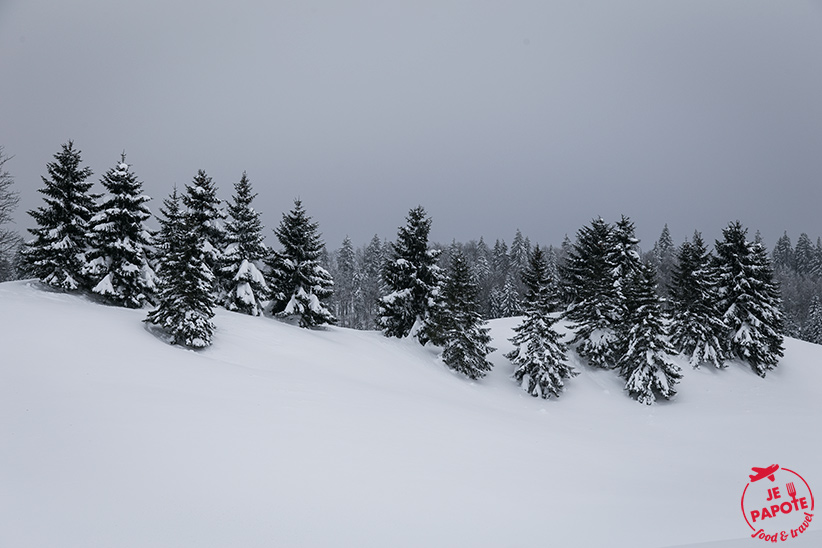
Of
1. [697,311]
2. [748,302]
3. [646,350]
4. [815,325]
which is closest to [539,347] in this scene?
[646,350]

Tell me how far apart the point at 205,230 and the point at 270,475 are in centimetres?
2368

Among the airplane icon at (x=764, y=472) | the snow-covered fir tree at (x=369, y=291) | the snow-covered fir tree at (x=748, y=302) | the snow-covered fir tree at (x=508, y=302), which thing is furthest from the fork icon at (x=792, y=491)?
the snow-covered fir tree at (x=369, y=291)

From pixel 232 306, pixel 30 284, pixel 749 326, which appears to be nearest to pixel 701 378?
pixel 749 326

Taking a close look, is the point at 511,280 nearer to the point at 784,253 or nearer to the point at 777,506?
the point at 777,506

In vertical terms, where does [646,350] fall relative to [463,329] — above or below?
above

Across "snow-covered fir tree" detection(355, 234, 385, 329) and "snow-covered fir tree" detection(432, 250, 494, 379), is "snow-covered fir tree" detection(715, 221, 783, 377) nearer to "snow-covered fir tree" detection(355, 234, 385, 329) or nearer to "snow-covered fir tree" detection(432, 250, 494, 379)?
"snow-covered fir tree" detection(432, 250, 494, 379)

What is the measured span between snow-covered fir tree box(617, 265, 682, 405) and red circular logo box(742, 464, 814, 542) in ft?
45.7

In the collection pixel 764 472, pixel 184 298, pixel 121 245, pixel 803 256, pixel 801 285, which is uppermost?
pixel 803 256

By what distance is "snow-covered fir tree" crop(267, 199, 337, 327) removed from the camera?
2681cm

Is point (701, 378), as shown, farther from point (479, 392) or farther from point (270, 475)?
point (270, 475)

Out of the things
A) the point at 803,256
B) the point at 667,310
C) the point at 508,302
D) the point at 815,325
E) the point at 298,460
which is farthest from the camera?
the point at 803,256

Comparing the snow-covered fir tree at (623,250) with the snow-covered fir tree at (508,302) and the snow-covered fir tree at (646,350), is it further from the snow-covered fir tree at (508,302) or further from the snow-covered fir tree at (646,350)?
the snow-covered fir tree at (508,302)

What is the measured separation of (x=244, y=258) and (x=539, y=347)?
19.3 m

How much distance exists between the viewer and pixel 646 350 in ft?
75.9
